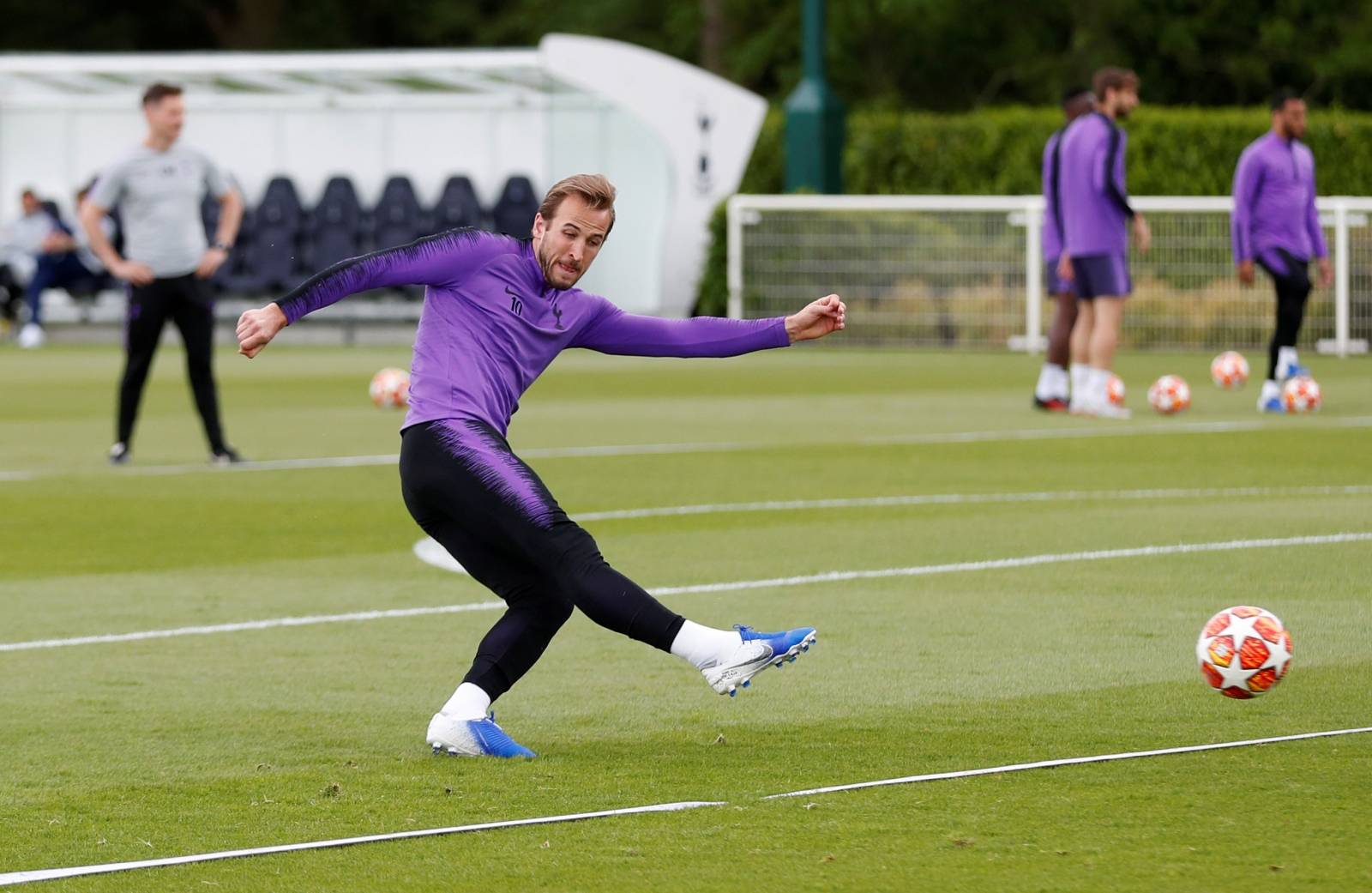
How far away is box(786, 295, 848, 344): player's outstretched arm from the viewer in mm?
6699

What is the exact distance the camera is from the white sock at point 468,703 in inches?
254

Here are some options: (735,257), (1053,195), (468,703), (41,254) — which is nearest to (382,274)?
(468,703)

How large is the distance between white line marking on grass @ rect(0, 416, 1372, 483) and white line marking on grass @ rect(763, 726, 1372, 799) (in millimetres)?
8830

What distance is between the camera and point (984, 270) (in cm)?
2662

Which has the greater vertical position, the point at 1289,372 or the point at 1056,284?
the point at 1056,284

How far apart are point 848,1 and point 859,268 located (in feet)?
55.8

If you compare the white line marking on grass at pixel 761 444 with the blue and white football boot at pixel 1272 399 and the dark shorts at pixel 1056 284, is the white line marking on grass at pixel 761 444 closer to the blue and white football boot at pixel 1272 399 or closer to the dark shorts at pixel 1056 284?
the blue and white football boot at pixel 1272 399

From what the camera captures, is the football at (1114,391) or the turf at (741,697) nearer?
the turf at (741,697)

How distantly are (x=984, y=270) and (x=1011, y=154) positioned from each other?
4808 mm

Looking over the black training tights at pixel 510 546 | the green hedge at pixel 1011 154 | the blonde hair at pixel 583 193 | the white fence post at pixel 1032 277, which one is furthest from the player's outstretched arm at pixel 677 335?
the green hedge at pixel 1011 154

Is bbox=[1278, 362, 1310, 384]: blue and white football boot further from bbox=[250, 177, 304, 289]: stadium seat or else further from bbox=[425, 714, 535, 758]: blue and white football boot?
bbox=[250, 177, 304, 289]: stadium seat

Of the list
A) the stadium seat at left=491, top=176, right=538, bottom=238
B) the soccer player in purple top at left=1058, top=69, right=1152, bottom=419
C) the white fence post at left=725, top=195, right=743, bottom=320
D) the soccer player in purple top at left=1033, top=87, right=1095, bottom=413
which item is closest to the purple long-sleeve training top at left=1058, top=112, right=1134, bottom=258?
Result: the soccer player in purple top at left=1058, top=69, right=1152, bottom=419

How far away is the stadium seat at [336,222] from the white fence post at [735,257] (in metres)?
5.83

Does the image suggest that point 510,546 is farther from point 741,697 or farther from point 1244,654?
point 1244,654
